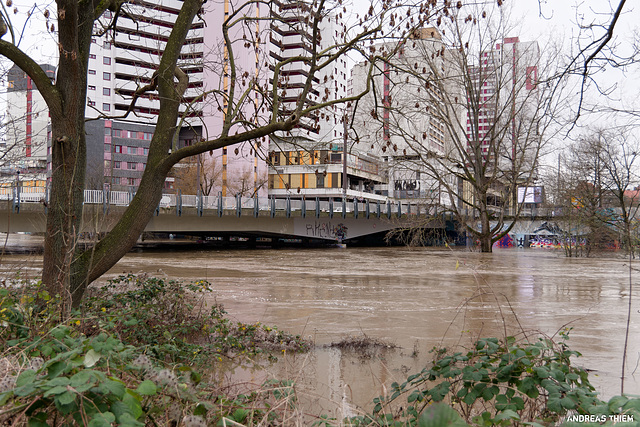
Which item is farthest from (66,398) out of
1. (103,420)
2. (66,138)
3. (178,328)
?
(178,328)

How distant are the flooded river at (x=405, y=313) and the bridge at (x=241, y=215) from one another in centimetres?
1074

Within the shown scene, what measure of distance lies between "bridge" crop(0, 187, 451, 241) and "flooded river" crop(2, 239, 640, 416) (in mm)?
10736

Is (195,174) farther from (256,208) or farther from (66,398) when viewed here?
(66,398)

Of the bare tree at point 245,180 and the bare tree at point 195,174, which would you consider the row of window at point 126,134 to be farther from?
the bare tree at point 195,174

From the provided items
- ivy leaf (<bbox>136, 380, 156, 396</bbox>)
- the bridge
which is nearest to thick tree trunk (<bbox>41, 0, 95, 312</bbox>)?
ivy leaf (<bbox>136, 380, 156, 396</bbox>)

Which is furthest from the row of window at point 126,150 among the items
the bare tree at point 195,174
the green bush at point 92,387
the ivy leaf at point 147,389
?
the ivy leaf at point 147,389

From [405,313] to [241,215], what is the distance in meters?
27.5

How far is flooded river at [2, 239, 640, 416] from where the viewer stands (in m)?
5.89

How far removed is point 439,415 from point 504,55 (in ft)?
98.7

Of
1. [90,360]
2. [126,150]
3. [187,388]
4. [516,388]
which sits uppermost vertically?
[126,150]

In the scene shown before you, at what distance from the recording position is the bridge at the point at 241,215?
3083 cm

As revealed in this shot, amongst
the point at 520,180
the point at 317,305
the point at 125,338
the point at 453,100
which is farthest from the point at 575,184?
the point at 125,338

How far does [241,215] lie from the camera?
1486 inches

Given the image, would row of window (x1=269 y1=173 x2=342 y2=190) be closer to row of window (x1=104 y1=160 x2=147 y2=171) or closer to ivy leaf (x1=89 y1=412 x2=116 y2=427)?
row of window (x1=104 y1=160 x2=147 y2=171)
